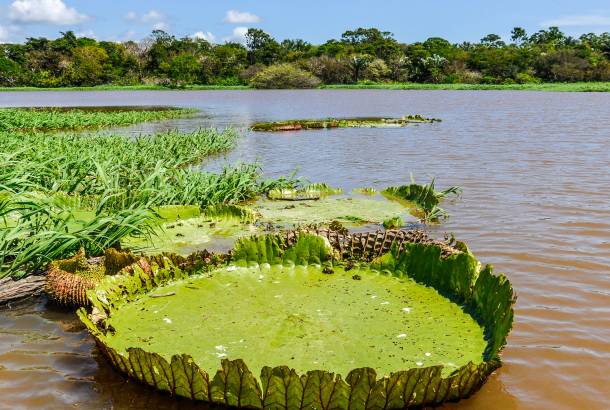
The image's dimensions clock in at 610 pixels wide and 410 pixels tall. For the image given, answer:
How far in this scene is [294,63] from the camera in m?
69.0

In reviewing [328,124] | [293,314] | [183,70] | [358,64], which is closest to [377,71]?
[358,64]

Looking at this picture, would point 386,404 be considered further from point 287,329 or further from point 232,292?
point 232,292

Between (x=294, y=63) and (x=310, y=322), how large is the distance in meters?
68.1

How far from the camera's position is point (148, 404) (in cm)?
275

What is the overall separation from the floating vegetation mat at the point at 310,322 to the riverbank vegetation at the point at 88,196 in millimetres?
942

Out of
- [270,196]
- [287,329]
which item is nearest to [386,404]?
[287,329]

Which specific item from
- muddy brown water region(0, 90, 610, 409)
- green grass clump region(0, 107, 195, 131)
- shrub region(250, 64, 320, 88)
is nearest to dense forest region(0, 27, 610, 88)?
shrub region(250, 64, 320, 88)

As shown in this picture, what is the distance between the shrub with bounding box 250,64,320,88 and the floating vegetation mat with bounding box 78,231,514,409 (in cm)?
5897

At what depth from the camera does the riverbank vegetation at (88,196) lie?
4258 mm

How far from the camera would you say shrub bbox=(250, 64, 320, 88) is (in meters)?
61.6

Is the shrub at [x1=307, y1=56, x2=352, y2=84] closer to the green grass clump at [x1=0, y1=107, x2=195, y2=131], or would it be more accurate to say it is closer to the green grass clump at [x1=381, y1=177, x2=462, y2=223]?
the green grass clump at [x1=0, y1=107, x2=195, y2=131]

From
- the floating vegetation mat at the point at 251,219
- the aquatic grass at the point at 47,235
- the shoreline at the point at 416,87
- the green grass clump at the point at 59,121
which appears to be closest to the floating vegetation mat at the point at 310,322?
the aquatic grass at the point at 47,235

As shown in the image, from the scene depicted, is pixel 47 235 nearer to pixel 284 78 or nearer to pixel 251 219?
pixel 251 219

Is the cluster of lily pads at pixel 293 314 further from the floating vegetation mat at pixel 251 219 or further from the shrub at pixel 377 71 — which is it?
the shrub at pixel 377 71
